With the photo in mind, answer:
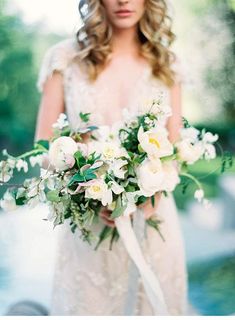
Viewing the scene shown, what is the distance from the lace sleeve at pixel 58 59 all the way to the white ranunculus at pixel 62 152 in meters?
0.46

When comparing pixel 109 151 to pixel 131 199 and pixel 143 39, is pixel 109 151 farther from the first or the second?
pixel 143 39

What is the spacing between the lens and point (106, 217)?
1.47 metres

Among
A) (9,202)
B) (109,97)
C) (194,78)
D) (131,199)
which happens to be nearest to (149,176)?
(131,199)

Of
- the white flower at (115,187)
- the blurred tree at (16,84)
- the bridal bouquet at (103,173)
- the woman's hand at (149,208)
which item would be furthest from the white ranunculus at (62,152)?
the blurred tree at (16,84)

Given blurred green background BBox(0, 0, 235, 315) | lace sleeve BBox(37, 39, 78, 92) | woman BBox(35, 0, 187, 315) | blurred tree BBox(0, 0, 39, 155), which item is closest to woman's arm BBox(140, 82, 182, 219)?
woman BBox(35, 0, 187, 315)

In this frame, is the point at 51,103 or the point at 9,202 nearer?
the point at 9,202

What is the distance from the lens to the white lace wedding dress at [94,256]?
1667 millimetres

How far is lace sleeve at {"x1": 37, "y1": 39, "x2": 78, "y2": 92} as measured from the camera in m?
1.68

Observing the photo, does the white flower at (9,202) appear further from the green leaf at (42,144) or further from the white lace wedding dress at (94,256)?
the white lace wedding dress at (94,256)

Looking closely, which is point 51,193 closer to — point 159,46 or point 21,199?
point 21,199

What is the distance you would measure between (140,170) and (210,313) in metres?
2.29

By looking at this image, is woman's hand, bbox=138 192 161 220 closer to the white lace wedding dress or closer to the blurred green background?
the white lace wedding dress

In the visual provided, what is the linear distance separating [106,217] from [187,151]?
26 cm

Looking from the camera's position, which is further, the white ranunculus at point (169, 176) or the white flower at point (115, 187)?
the white ranunculus at point (169, 176)
